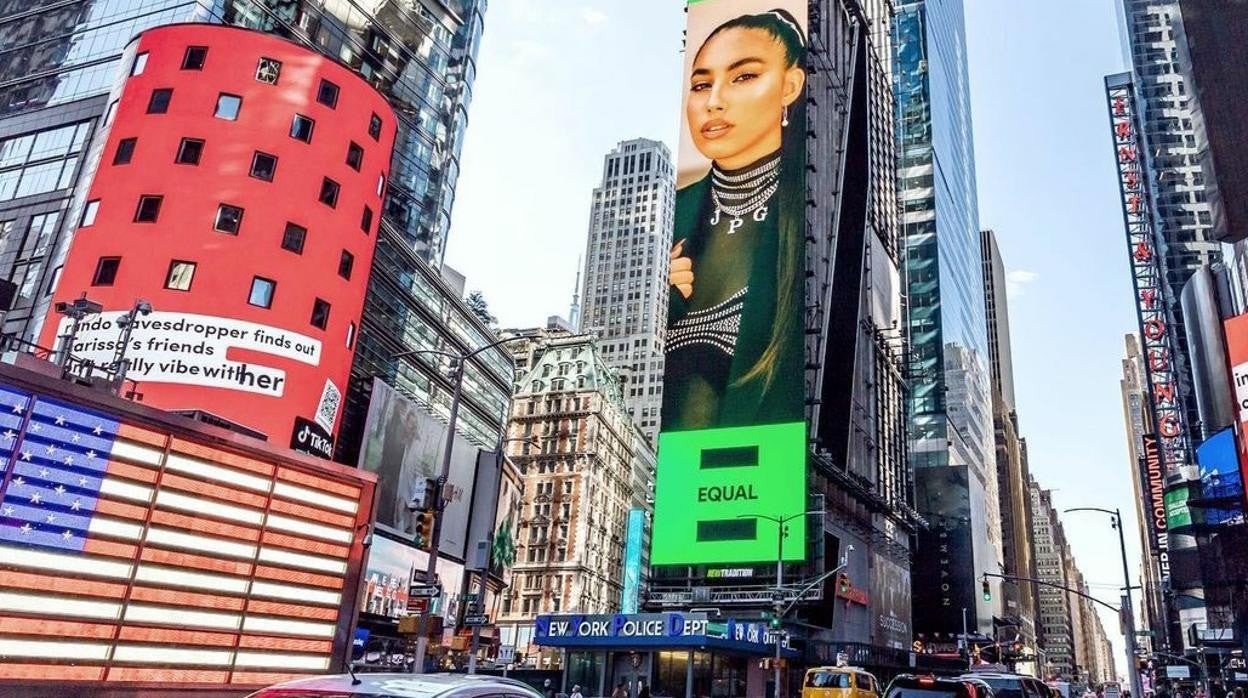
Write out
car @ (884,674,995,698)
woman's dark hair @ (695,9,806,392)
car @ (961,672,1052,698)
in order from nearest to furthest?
car @ (884,674,995,698)
car @ (961,672,1052,698)
woman's dark hair @ (695,9,806,392)

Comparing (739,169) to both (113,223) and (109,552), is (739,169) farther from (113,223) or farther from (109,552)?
(109,552)

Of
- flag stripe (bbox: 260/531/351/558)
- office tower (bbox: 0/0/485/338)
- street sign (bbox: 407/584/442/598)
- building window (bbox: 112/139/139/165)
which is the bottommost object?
street sign (bbox: 407/584/442/598)

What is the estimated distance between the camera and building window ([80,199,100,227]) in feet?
124

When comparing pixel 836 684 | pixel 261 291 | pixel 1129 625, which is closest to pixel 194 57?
pixel 261 291

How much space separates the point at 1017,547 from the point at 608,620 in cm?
16957

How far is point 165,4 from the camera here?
53.7m

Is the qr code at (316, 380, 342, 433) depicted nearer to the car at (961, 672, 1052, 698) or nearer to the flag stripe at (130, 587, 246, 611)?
the flag stripe at (130, 587, 246, 611)

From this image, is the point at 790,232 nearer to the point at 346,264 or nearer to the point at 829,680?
the point at 346,264

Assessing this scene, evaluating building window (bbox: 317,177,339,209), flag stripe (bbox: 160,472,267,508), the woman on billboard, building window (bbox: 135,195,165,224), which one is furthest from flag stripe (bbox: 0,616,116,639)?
the woman on billboard

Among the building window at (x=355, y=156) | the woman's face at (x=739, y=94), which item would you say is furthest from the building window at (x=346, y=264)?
the woman's face at (x=739, y=94)

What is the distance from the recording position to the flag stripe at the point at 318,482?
22073mm

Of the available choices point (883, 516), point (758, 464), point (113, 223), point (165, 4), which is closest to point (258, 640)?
point (113, 223)

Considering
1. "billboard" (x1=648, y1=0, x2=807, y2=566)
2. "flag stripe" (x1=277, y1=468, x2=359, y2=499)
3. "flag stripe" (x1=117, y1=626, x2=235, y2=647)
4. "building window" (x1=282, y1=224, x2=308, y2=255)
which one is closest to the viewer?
"flag stripe" (x1=117, y1=626, x2=235, y2=647)

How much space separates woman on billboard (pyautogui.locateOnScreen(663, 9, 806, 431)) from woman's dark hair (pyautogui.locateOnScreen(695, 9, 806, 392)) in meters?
0.10
